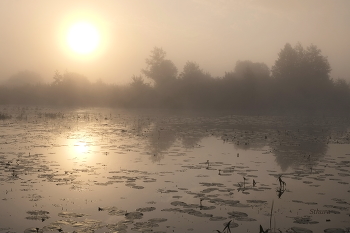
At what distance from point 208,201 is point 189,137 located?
12.8 m

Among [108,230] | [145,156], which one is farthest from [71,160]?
[108,230]

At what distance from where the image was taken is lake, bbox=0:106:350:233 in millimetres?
7160

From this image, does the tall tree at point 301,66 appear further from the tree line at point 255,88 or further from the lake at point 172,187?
the lake at point 172,187

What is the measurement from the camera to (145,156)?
1472 cm

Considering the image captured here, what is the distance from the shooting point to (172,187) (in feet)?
32.1

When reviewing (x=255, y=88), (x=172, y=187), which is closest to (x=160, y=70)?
(x=255, y=88)

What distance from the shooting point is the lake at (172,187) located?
716 cm

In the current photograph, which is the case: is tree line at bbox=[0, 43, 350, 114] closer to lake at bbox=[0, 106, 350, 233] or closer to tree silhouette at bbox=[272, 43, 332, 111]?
tree silhouette at bbox=[272, 43, 332, 111]

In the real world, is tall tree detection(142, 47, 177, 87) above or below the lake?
above

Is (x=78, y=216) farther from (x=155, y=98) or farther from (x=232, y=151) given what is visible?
(x=155, y=98)

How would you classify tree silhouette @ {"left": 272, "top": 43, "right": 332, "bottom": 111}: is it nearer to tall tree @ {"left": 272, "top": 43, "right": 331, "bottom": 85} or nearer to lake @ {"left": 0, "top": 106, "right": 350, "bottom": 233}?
tall tree @ {"left": 272, "top": 43, "right": 331, "bottom": 85}

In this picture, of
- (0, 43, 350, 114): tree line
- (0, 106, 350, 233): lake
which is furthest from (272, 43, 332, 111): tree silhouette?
(0, 106, 350, 233): lake

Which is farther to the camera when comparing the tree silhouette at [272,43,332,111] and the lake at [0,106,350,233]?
the tree silhouette at [272,43,332,111]

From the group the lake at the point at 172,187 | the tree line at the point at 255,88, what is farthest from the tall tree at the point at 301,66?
the lake at the point at 172,187
